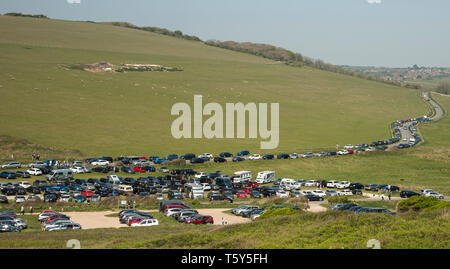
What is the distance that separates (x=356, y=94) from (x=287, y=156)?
258 feet

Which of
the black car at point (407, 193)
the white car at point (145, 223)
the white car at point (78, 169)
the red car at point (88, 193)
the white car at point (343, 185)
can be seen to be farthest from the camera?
the white car at point (78, 169)

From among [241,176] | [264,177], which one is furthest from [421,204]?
[241,176]

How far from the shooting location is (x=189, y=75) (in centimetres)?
12925

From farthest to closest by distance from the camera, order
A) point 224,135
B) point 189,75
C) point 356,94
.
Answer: point 356,94, point 189,75, point 224,135

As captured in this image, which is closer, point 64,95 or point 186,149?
point 186,149

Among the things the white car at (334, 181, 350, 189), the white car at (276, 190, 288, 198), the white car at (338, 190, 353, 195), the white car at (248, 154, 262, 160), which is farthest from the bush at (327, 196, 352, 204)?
the white car at (248, 154, 262, 160)

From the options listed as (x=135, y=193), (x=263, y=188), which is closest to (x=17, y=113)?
(x=135, y=193)

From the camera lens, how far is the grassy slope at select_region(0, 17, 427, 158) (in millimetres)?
75375

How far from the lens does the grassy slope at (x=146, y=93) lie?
247 feet

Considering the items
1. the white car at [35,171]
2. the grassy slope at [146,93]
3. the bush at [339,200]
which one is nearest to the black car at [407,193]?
the bush at [339,200]

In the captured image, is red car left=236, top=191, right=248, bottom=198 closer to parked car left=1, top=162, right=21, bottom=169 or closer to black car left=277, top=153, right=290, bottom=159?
black car left=277, top=153, right=290, bottom=159

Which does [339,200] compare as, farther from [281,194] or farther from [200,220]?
[200,220]

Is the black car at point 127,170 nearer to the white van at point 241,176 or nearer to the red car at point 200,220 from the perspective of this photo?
the white van at point 241,176
